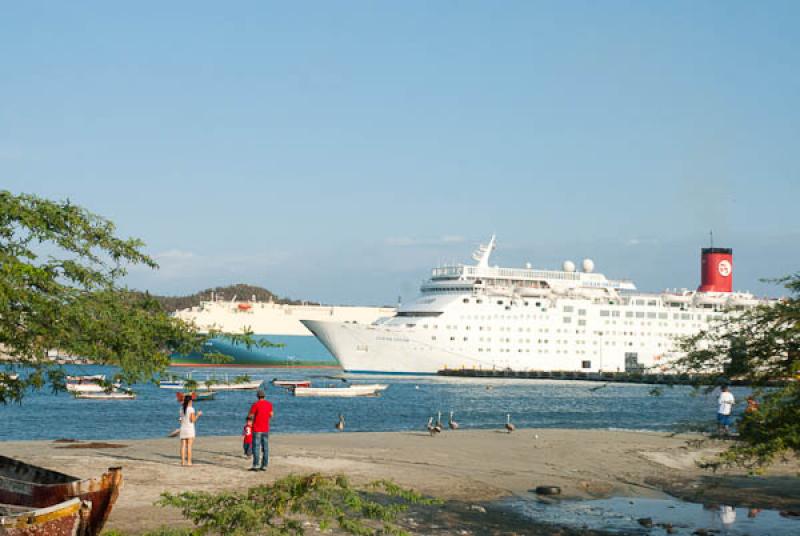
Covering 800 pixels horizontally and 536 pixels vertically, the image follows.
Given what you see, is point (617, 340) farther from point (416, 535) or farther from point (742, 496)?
point (416, 535)

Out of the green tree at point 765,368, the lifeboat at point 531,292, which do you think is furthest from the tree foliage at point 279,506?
the lifeboat at point 531,292

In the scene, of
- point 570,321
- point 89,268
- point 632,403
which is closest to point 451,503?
point 89,268

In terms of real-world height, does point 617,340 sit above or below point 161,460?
above

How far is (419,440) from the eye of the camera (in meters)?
24.6

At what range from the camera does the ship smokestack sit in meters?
88.6

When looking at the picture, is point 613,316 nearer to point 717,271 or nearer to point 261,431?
point 717,271

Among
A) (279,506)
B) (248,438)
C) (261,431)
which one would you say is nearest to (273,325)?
(248,438)

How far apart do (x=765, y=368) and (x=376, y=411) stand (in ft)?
107

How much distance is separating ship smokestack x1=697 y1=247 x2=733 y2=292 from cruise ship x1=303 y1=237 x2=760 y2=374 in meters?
Result: 1.24

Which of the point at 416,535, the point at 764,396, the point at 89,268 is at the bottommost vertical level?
the point at 416,535

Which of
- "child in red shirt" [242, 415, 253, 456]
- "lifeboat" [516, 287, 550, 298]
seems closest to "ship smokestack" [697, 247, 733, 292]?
"lifeboat" [516, 287, 550, 298]

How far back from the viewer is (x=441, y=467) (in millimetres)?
19406

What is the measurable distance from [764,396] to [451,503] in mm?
5655

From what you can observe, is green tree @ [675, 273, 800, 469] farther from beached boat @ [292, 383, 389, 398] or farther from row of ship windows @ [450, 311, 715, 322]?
row of ship windows @ [450, 311, 715, 322]
